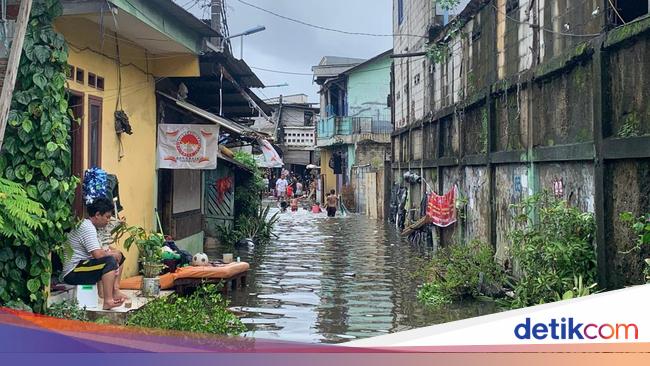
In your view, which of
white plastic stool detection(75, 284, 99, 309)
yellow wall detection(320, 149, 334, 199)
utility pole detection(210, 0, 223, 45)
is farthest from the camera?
yellow wall detection(320, 149, 334, 199)

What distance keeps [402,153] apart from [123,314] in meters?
19.4

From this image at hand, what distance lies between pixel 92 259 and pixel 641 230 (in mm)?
5752

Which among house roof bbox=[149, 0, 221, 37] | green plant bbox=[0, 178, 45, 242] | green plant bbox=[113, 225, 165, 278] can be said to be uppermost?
house roof bbox=[149, 0, 221, 37]

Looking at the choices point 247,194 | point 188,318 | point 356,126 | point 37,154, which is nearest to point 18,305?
point 37,154

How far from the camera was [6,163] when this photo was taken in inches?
257

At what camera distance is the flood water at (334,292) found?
905 centimetres

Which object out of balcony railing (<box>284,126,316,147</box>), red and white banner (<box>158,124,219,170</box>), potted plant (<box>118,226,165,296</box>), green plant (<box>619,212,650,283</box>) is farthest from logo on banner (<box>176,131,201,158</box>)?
balcony railing (<box>284,126,316,147</box>)

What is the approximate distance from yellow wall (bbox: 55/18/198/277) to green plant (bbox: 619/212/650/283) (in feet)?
20.6

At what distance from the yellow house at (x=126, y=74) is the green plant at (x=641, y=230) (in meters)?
5.82

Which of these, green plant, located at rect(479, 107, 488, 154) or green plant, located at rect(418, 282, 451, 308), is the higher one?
green plant, located at rect(479, 107, 488, 154)

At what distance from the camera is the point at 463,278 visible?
1076 centimetres

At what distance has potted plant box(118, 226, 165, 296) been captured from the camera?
9.31 m

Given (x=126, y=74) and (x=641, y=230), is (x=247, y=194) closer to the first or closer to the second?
(x=126, y=74)

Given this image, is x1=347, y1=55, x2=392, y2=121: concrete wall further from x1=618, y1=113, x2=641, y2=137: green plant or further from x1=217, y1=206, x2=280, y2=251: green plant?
x1=618, y1=113, x2=641, y2=137: green plant
